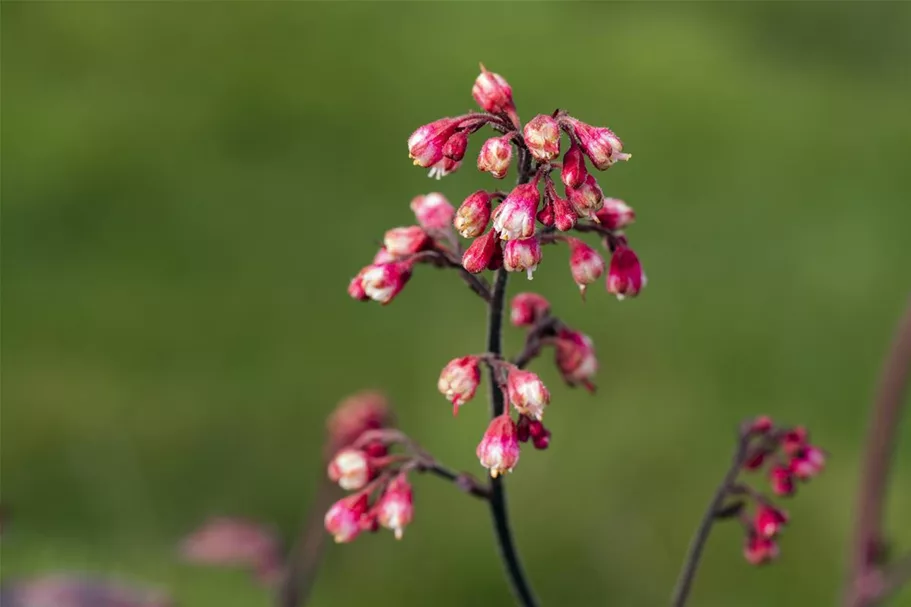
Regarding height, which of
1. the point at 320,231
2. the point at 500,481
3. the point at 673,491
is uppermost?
the point at 320,231

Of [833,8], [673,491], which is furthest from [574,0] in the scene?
[673,491]

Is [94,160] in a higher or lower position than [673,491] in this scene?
higher

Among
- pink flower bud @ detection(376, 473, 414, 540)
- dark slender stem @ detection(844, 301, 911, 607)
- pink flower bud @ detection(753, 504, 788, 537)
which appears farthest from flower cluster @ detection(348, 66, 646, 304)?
dark slender stem @ detection(844, 301, 911, 607)

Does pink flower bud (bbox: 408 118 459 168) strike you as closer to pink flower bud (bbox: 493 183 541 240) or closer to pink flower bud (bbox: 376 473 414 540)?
pink flower bud (bbox: 493 183 541 240)

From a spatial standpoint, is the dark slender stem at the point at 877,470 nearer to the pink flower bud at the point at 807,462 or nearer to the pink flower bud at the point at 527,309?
the pink flower bud at the point at 807,462

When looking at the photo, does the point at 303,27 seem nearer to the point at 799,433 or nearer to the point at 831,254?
the point at 831,254

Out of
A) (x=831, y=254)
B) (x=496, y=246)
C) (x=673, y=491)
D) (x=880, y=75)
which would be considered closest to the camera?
(x=496, y=246)
